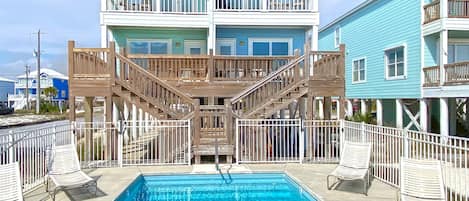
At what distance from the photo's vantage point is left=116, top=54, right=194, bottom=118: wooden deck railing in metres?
12.4

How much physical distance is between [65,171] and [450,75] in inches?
580

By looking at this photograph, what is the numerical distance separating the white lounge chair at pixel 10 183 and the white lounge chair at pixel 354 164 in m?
6.04

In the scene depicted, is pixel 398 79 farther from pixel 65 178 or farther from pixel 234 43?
pixel 65 178

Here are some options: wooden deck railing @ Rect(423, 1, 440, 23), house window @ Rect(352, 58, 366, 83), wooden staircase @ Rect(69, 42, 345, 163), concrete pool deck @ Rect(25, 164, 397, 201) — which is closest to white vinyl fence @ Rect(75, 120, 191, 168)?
wooden staircase @ Rect(69, 42, 345, 163)

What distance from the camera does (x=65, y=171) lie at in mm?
8273

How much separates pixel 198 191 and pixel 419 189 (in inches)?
201

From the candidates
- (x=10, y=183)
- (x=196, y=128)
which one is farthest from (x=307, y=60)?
(x=10, y=183)

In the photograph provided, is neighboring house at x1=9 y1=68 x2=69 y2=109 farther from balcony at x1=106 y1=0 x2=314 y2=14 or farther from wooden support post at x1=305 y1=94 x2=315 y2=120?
wooden support post at x1=305 y1=94 x2=315 y2=120

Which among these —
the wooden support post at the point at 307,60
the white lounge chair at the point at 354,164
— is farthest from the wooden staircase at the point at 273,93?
the white lounge chair at the point at 354,164

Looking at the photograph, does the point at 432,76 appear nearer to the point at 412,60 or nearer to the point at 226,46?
the point at 412,60

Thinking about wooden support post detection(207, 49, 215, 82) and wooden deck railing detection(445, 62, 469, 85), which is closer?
wooden support post detection(207, 49, 215, 82)

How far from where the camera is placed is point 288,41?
18.2 metres

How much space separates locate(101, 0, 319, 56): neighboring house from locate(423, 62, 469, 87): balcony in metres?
5.29

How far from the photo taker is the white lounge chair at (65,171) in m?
7.82
